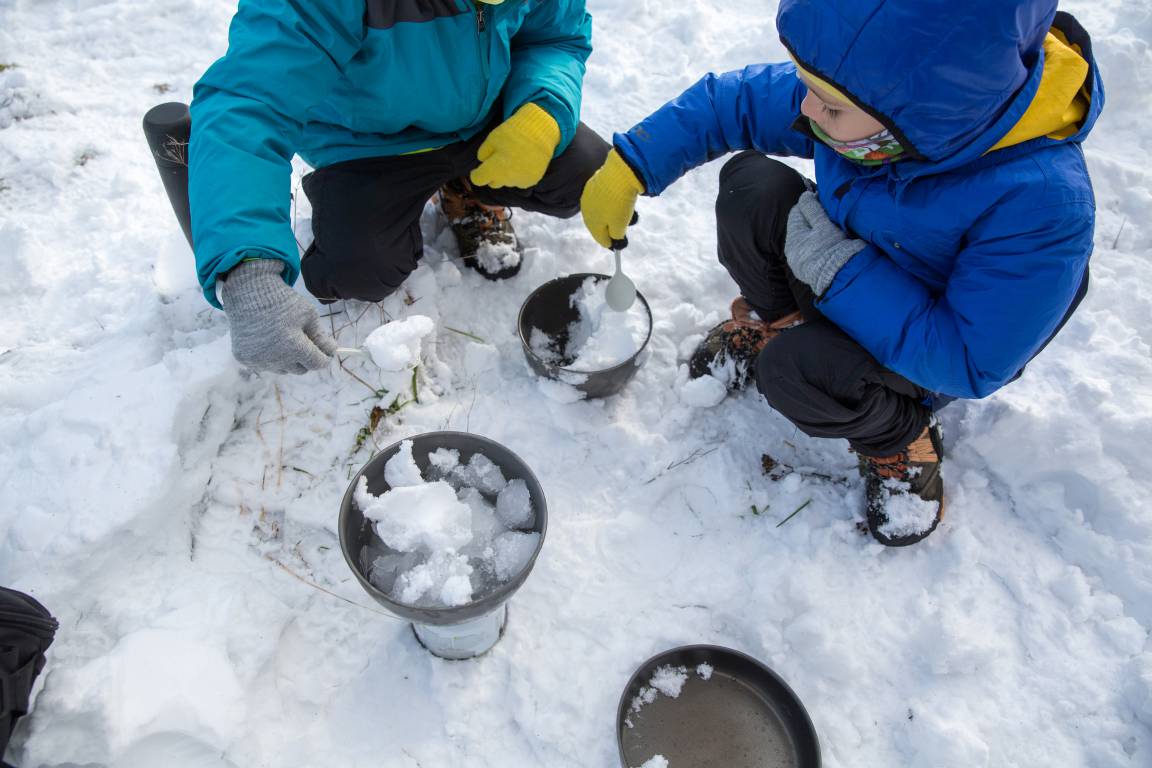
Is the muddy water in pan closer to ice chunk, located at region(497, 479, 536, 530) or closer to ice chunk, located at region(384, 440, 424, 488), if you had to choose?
ice chunk, located at region(497, 479, 536, 530)

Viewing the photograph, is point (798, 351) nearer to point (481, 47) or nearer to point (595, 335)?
point (595, 335)

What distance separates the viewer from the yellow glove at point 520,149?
183 cm

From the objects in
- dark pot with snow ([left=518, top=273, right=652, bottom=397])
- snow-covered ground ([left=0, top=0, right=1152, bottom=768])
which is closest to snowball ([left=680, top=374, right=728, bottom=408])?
snow-covered ground ([left=0, top=0, right=1152, bottom=768])

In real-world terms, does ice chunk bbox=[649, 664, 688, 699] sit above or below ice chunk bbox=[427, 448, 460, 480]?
below

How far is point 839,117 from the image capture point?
4.12ft

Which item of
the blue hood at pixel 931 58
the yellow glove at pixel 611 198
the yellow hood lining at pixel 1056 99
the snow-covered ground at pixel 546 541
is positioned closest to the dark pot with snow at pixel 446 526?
the snow-covered ground at pixel 546 541

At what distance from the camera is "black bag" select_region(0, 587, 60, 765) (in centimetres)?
123

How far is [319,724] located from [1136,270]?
2.45 meters

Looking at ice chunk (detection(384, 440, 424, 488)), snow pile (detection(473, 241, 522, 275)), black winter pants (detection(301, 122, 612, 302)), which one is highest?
black winter pants (detection(301, 122, 612, 302))

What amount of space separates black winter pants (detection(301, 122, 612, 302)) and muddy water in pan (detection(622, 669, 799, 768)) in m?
1.25

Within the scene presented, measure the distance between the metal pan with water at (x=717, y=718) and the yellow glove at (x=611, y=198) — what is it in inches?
40.4

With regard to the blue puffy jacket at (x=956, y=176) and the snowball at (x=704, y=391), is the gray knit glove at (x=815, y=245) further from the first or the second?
the snowball at (x=704, y=391)

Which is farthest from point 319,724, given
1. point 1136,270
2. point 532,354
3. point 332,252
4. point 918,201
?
point 1136,270

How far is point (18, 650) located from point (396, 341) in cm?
91
